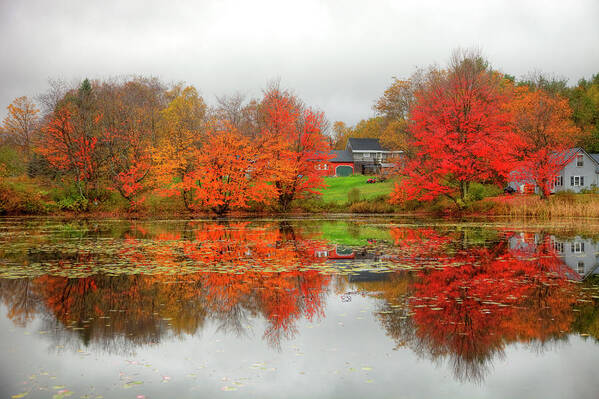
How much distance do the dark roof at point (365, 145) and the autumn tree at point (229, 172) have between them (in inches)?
1854

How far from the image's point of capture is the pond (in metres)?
5.89

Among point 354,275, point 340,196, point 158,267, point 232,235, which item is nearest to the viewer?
point 354,275

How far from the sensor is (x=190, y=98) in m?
83.3

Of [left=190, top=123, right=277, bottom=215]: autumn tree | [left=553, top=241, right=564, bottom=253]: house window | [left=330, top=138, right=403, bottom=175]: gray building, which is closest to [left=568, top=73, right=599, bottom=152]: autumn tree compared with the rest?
[left=330, top=138, right=403, bottom=175]: gray building

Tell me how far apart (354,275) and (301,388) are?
23.9 feet

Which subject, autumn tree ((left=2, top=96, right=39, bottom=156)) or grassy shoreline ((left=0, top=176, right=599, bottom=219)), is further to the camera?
autumn tree ((left=2, top=96, right=39, bottom=156))

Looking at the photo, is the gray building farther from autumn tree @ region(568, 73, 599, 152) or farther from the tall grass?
the tall grass

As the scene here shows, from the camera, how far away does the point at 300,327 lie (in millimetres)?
8211

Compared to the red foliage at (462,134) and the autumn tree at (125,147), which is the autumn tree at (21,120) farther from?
the red foliage at (462,134)

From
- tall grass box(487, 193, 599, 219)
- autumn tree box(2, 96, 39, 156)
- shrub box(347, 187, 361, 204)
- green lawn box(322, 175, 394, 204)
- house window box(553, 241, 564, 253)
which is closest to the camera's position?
house window box(553, 241, 564, 253)

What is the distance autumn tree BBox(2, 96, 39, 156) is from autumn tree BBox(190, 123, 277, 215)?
2649cm

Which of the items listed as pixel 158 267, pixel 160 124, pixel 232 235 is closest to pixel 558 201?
pixel 232 235

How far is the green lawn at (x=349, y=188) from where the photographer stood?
5315 centimetres

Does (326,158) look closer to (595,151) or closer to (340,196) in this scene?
(340,196)
